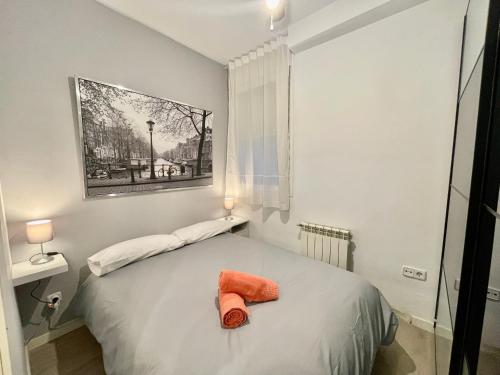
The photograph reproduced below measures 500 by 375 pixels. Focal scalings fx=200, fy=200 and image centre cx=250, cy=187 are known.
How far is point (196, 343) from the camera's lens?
0.91m

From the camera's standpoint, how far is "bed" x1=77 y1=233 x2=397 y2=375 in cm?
83

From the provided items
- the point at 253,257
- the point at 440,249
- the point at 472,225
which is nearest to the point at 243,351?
the point at 253,257

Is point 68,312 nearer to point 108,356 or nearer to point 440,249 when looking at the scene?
point 108,356

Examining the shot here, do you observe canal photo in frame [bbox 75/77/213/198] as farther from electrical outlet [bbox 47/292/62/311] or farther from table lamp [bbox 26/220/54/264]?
electrical outlet [bbox 47/292/62/311]

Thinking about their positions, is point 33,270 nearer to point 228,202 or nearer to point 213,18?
point 228,202

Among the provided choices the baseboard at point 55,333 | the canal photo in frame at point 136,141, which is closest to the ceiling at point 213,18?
the canal photo in frame at point 136,141

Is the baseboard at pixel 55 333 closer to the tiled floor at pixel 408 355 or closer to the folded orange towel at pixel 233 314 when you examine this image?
the folded orange towel at pixel 233 314

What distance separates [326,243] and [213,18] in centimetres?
250

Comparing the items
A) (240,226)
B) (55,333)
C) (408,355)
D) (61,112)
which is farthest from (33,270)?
(408,355)

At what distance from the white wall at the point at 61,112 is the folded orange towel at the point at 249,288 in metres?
1.36

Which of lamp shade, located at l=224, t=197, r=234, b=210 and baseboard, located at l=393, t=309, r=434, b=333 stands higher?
lamp shade, located at l=224, t=197, r=234, b=210

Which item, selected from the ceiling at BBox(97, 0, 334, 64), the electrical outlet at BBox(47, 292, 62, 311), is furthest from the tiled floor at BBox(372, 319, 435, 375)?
the ceiling at BBox(97, 0, 334, 64)

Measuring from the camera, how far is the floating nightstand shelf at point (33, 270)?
1293 millimetres

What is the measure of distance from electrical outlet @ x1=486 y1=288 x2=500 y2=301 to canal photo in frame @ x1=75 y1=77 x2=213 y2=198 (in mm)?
2382
